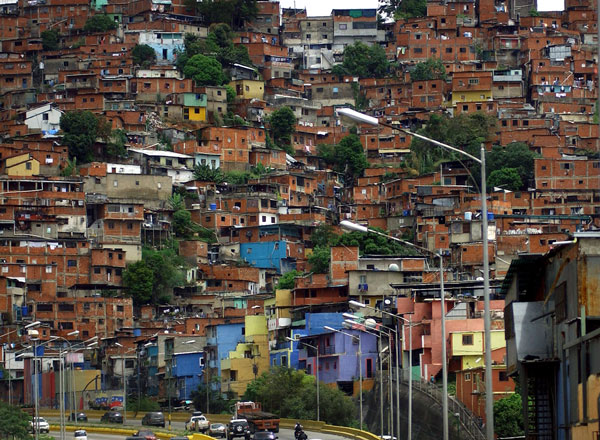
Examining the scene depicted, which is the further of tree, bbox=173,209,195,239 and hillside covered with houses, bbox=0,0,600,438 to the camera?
tree, bbox=173,209,195,239

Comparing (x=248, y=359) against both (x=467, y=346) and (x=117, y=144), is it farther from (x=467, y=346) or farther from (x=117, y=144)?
(x=117, y=144)

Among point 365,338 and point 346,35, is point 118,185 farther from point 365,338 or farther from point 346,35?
point 346,35

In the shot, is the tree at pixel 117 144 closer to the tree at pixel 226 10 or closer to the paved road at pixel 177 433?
the tree at pixel 226 10

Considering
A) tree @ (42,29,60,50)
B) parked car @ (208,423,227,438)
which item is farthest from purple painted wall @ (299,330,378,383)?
tree @ (42,29,60,50)

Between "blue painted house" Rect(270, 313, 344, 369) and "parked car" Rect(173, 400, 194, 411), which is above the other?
"blue painted house" Rect(270, 313, 344, 369)

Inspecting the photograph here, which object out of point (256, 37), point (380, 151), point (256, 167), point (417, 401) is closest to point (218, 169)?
point (256, 167)

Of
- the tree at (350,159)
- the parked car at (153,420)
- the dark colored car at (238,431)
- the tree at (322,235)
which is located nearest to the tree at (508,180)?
the tree at (322,235)

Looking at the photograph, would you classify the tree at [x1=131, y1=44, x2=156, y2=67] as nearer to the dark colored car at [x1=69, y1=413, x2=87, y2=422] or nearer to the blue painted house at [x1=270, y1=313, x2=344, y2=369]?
the blue painted house at [x1=270, y1=313, x2=344, y2=369]
